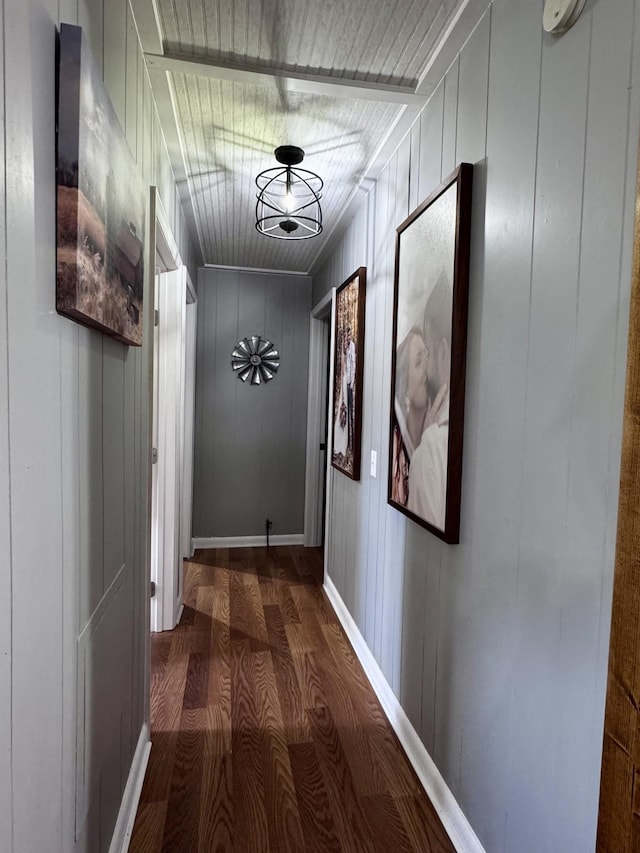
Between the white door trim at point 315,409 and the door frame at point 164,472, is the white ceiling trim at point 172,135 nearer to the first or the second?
the door frame at point 164,472

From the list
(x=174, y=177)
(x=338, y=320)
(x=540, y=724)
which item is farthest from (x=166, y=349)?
(x=540, y=724)

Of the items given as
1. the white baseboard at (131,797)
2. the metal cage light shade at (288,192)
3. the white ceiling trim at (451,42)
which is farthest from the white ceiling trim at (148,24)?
the white baseboard at (131,797)

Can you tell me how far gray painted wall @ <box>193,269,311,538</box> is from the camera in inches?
157

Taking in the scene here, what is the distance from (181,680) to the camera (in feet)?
7.25

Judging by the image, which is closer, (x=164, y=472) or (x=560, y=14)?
(x=560, y=14)

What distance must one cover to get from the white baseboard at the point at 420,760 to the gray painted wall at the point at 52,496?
1.00 metres

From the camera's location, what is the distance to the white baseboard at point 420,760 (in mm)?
1370

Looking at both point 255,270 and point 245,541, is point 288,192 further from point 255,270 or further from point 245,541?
point 245,541

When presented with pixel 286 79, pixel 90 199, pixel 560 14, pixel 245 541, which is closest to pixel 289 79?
pixel 286 79

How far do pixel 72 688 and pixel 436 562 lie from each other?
1.09m

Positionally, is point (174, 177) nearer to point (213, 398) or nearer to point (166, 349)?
point (166, 349)

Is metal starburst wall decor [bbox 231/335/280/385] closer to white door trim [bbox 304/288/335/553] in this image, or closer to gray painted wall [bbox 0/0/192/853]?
white door trim [bbox 304/288/335/553]

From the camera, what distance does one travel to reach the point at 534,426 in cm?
109

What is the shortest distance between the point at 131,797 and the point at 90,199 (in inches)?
68.3
